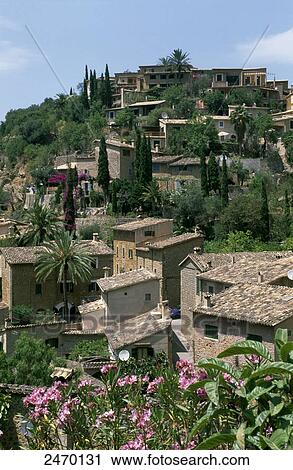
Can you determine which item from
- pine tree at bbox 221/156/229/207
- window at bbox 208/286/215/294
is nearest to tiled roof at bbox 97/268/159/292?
window at bbox 208/286/215/294

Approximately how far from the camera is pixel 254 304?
20.2 meters

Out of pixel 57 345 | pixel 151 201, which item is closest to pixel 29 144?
pixel 151 201

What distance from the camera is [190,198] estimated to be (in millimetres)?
45875

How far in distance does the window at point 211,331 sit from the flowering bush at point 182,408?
1245 cm

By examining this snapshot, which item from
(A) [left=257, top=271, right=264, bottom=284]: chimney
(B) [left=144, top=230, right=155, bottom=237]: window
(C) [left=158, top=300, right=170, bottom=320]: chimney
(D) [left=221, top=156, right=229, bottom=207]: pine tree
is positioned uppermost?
(D) [left=221, top=156, right=229, bottom=207]: pine tree

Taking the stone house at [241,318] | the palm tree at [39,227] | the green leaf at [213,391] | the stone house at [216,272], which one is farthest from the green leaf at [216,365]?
the palm tree at [39,227]

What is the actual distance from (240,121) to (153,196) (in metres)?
14.9

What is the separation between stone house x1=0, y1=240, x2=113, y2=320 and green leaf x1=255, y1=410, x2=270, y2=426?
2770 cm

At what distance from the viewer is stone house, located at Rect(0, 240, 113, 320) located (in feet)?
109

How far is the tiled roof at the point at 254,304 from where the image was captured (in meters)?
18.9

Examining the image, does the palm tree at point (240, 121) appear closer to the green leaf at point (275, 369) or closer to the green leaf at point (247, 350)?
the green leaf at point (247, 350)

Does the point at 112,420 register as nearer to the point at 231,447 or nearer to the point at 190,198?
the point at 231,447

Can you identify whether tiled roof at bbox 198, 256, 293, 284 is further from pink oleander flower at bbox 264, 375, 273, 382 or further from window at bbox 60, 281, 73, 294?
pink oleander flower at bbox 264, 375, 273, 382

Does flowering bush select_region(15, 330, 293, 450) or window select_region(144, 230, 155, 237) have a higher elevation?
flowering bush select_region(15, 330, 293, 450)
